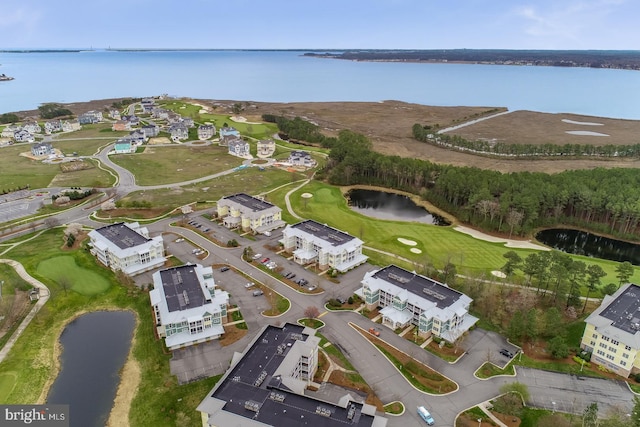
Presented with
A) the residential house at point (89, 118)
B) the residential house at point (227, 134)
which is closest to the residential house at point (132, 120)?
the residential house at point (89, 118)

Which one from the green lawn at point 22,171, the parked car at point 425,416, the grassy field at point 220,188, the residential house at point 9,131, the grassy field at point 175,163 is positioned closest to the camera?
the parked car at point 425,416

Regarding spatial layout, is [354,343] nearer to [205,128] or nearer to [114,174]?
[114,174]

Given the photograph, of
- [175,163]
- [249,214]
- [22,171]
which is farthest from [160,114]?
[249,214]

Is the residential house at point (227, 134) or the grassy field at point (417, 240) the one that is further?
the residential house at point (227, 134)

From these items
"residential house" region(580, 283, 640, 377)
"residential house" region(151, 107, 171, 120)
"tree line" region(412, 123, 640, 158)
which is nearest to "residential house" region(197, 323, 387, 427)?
"residential house" region(580, 283, 640, 377)

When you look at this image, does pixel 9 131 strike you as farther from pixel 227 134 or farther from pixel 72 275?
pixel 72 275

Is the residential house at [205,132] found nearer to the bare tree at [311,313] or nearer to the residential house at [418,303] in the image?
the residential house at [418,303]

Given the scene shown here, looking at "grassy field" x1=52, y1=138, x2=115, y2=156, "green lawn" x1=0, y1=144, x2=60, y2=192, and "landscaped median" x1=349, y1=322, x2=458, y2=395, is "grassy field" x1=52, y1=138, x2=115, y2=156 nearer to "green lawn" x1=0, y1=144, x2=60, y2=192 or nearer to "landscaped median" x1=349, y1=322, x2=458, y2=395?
"green lawn" x1=0, y1=144, x2=60, y2=192
